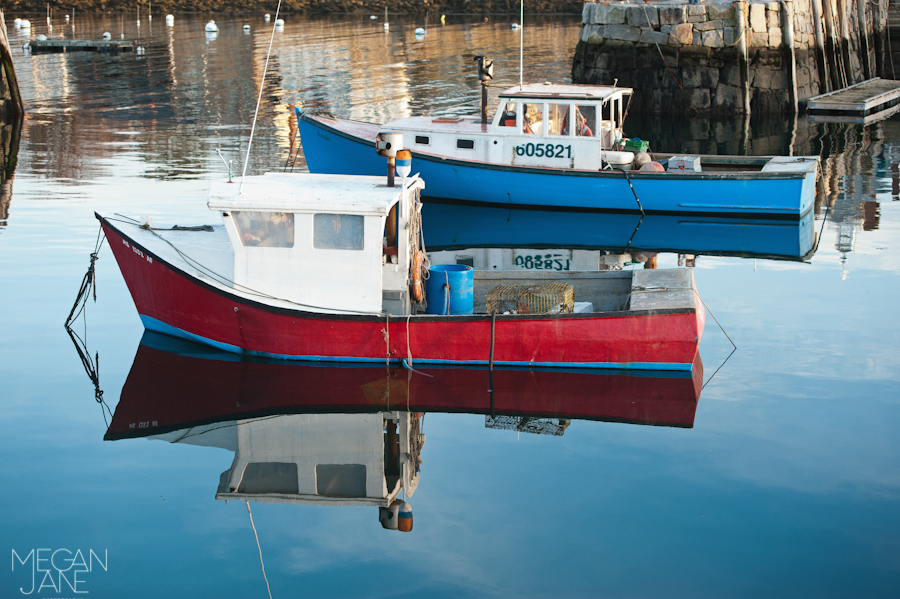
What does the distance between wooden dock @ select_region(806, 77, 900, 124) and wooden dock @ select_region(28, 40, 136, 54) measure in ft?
102

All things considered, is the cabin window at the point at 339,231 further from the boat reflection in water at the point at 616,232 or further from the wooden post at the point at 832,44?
the wooden post at the point at 832,44

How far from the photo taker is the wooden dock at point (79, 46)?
142 feet

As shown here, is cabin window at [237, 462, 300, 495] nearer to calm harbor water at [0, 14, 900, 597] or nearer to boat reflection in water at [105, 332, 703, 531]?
boat reflection in water at [105, 332, 703, 531]

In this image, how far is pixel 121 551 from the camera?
588 centimetres

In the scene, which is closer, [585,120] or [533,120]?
[585,120]

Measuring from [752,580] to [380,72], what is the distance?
34270mm

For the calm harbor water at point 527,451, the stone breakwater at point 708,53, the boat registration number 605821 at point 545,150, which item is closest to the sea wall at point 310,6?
the stone breakwater at point 708,53

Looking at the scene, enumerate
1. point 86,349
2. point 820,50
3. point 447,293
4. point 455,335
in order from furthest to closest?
point 820,50
point 86,349
point 447,293
point 455,335

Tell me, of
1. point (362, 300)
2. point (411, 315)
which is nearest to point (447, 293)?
point (411, 315)

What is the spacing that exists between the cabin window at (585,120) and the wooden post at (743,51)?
11644mm

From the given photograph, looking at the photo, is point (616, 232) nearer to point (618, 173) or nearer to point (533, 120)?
point (618, 173)

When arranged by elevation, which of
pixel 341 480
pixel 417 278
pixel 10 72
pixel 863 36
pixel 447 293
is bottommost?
pixel 341 480

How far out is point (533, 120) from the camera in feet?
49.6

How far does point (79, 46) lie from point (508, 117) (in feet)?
115
